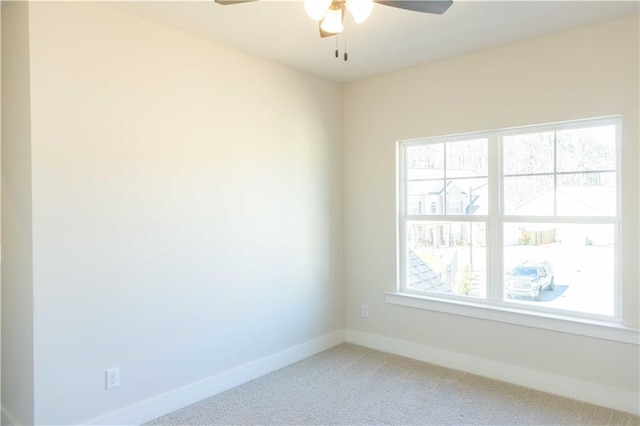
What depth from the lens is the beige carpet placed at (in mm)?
2742

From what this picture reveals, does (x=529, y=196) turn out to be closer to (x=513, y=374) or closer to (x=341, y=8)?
(x=513, y=374)

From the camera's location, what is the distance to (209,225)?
3.15m

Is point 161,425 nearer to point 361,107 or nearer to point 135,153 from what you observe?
point 135,153

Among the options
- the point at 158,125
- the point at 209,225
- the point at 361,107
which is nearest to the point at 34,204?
the point at 158,125

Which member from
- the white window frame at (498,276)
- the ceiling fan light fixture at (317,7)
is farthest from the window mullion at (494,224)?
the ceiling fan light fixture at (317,7)

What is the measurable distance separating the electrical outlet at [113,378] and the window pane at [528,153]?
3.21 metres

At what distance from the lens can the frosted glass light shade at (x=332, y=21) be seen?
1.78 m

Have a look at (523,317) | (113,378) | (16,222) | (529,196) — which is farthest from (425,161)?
(16,222)

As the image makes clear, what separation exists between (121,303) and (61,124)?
1140 mm

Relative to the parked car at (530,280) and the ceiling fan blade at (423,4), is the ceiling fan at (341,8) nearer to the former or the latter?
the ceiling fan blade at (423,4)

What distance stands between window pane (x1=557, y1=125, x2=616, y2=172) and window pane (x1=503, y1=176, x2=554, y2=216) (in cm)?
17

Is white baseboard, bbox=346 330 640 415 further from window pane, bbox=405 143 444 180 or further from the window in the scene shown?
window pane, bbox=405 143 444 180

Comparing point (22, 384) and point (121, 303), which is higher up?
point (121, 303)

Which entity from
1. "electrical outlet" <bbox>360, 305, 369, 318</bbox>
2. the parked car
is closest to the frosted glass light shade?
the parked car
